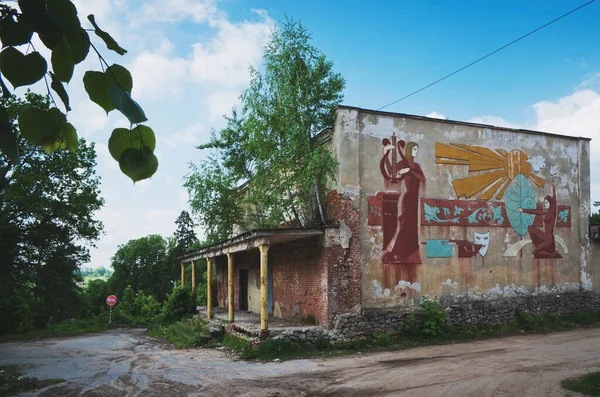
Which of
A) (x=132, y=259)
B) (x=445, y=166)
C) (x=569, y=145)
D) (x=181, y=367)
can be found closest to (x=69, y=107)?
(x=181, y=367)

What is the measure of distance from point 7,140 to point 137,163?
0.29m

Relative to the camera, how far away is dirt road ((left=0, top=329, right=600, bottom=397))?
358 inches

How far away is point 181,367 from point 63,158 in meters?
13.7

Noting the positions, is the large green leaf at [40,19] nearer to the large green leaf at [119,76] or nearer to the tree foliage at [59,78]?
the tree foliage at [59,78]

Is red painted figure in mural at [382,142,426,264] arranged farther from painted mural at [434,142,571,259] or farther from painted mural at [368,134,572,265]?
painted mural at [434,142,571,259]

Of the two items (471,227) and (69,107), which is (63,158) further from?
(69,107)

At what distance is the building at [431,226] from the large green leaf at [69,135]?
40.7ft

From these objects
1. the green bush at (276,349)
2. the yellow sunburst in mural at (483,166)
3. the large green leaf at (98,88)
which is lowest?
the green bush at (276,349)

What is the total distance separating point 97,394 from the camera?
9.70 meters

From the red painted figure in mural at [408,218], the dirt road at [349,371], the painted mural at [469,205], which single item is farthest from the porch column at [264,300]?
the red painted figure in mural at [408,218]

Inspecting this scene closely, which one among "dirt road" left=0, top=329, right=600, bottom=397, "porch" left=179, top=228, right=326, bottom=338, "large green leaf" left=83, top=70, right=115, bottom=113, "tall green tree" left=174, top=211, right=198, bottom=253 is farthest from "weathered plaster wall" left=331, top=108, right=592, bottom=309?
"tall green tree" left=174, top=211, right=198, bottom=253

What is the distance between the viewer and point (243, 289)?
2266 centimetres

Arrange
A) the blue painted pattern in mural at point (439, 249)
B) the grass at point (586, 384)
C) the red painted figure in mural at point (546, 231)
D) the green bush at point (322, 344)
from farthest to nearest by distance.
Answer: the red painted figure in mural at point (546, 231) → the blue painted pattern in mural at point (439, 249) → the green bush at point (322, 344) → the grass at point (586, 384)

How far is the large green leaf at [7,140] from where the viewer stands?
1087 mm
